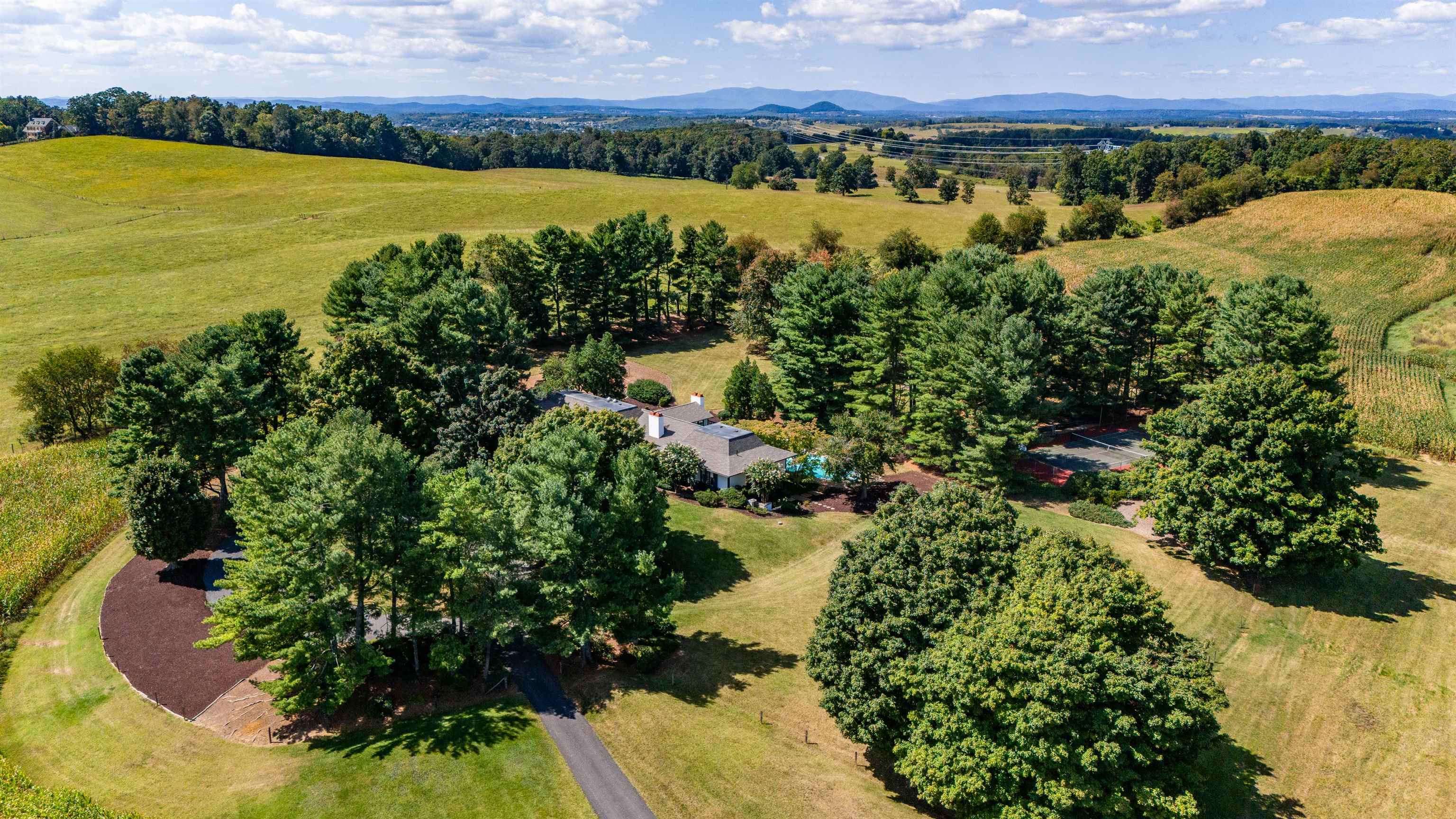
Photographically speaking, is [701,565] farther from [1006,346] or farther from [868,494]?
[1006,346]

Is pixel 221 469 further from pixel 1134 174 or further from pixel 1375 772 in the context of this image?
pixel 1134 174

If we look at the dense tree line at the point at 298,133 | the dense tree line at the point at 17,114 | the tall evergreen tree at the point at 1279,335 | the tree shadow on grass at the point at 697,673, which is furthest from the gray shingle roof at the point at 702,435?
the dense tree line at the point at 17,114

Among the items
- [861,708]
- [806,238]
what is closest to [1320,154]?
[806,238]

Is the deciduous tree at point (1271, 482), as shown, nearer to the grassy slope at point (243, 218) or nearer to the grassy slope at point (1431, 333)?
the grassy slope at point (1431, 333)

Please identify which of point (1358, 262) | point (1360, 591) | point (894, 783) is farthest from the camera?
point (1358, 262)

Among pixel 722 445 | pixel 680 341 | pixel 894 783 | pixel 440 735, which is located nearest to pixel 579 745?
pixel 440 735
